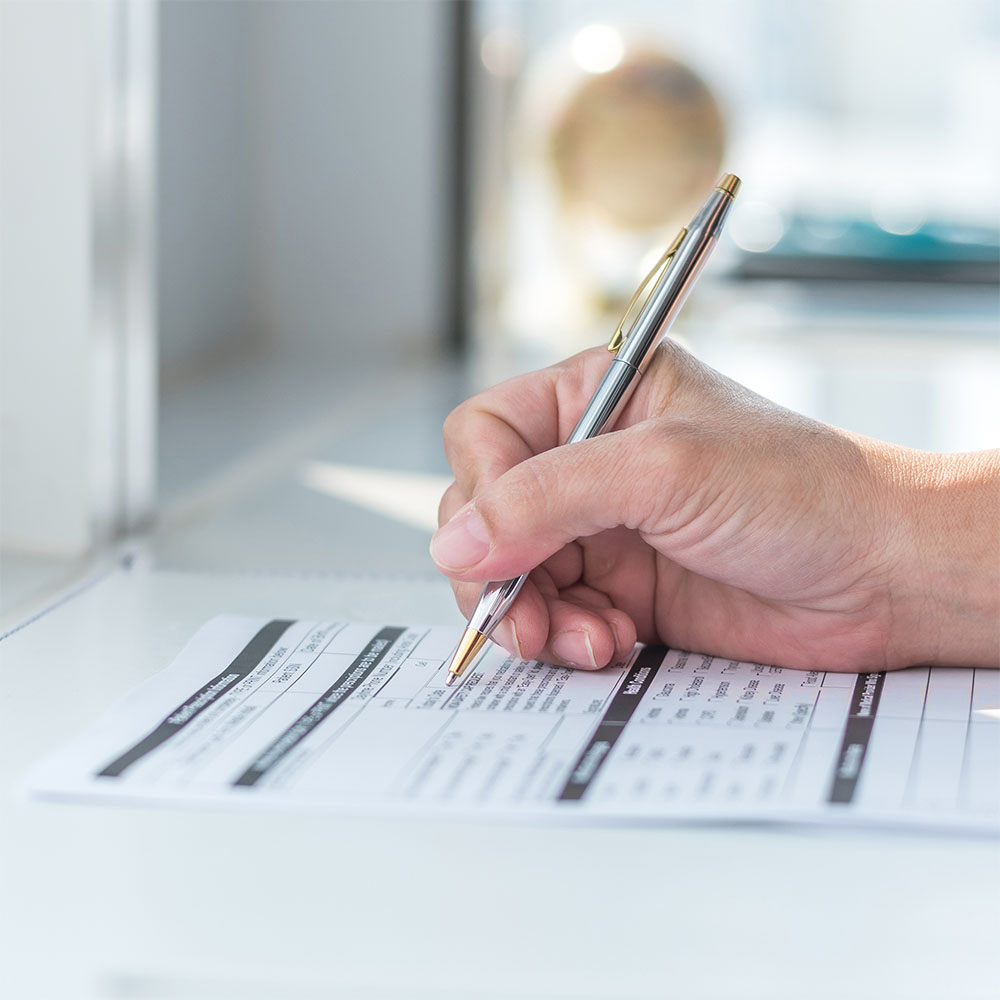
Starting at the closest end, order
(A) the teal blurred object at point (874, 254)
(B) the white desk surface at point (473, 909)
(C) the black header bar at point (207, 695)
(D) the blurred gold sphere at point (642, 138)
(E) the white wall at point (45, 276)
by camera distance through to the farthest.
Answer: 1. (B) the white desk surface at point (473, 909)
2. (C) the black header bar at point (207, 695)
3. (E) the white wall at point (45, 276)
4. (D) the blurred gold sphere at point (642, 138)
5. (A) the teal blurred object at point (874, 254)

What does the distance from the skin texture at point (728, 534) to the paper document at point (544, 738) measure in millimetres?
15

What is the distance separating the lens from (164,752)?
0.40m

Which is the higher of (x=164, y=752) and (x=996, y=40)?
(x=996, y=40)

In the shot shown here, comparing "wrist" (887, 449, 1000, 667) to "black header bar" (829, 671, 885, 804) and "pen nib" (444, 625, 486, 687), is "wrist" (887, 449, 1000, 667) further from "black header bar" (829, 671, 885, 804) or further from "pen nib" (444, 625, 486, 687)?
"pen nib" (444, 625, 486, 687)

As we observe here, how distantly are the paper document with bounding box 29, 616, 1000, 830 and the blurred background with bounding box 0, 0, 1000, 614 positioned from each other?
7.0 inches

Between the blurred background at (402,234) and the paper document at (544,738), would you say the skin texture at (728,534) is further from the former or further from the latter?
the blurred background at (402,234)

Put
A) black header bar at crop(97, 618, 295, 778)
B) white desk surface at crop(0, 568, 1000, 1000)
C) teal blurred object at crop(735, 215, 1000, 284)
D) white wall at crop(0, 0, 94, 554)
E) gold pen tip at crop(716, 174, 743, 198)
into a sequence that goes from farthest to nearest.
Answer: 1. teal blurred object at crop(735, 215, 1000, 284)
2. white wall at crop(0, 0, 94, 554)
3. gold pen tip at crop(716, 174, 743, 198)
4. black header bar at crop(97, 618, 295, 778)
5. white desk surface at crop(0, 568, 1000, 1000)

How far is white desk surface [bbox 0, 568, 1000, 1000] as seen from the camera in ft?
0.94

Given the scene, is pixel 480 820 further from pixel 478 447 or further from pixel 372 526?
pixel 372 526

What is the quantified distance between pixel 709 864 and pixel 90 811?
0.16 m

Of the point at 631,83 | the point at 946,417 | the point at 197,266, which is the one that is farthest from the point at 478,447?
the point at 631,83

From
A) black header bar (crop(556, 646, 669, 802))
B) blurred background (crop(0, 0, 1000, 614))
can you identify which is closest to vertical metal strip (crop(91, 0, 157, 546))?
blurred background (crop(0, 0, 1000, 614))

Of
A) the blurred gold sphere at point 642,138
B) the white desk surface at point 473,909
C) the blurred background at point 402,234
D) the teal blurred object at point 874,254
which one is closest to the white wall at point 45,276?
the blurred background at point 402,234

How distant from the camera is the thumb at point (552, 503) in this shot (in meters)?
0.45
